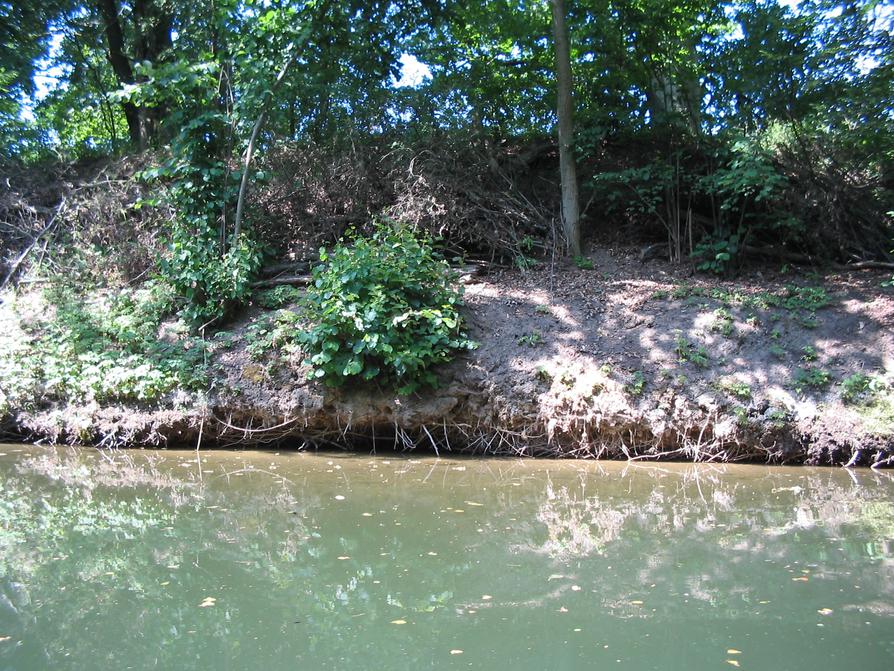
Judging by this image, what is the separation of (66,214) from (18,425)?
5.02 meters

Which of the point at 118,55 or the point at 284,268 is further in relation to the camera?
the point at 118,55

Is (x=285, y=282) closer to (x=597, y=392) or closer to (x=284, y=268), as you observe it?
(x=284, y=268)

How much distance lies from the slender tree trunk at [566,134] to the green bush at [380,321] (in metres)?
3.30

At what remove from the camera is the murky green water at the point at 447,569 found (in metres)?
3.63

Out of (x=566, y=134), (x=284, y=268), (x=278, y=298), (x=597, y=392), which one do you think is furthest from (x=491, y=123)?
(x=597, y=392)

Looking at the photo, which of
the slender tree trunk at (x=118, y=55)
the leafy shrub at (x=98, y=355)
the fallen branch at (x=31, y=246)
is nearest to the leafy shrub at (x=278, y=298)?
the leafy shrub at (x=98, y=355)

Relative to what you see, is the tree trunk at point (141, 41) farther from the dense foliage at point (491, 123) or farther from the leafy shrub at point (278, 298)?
the leafy shrub at point (278, 298)

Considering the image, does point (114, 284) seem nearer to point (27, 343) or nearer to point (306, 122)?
point (27, 343)

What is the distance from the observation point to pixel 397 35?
517 inches

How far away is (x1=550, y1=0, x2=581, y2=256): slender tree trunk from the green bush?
3.30 metres

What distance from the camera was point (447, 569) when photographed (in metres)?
4.70

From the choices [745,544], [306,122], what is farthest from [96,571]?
[306,122]

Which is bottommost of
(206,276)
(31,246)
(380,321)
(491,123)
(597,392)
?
(597,392)

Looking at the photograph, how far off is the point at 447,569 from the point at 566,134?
328 inches
